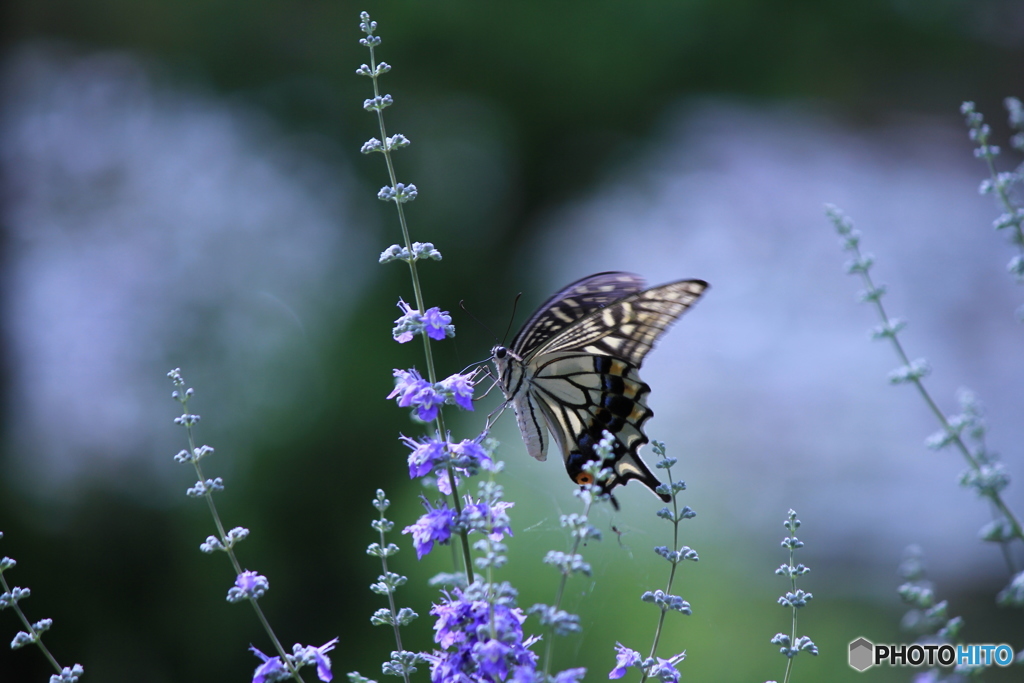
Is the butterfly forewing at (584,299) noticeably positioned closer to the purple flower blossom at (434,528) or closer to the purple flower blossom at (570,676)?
the purple flower blossom at (434,528)

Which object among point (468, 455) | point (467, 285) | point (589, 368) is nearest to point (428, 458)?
point (468, 455)

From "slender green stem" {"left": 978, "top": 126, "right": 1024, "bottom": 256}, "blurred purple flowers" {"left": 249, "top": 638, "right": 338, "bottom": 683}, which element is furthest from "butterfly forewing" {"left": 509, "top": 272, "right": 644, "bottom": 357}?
"blurred purple flowers" {"left": 249, "top": 638, "right": 338, "bottom": 683}

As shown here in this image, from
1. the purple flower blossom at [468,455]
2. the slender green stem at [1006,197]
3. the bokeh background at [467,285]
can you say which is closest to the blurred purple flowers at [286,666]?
the purple flower blossom at [468,455]

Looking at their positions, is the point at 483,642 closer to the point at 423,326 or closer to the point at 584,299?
the point at 423,326

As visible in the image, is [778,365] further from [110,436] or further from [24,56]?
[24,56]

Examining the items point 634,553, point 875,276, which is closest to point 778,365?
point 875,276

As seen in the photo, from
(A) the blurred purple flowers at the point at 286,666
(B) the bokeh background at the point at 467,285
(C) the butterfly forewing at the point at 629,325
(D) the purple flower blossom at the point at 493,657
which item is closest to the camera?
(D) the purple flower blossom at the point at 493,657
